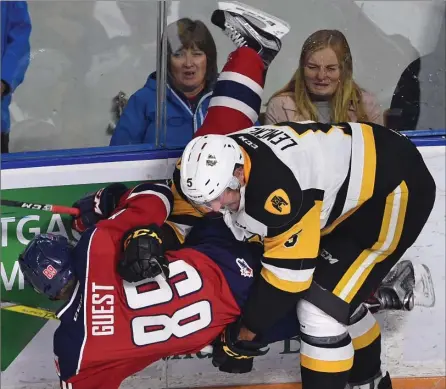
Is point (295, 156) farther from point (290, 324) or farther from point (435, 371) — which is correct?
point (435, 371)

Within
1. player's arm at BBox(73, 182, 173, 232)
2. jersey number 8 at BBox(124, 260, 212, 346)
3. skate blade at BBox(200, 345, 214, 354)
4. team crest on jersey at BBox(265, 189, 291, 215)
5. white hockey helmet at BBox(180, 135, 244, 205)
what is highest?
white hockey helmet at BBox(180, 135, 244, 205)

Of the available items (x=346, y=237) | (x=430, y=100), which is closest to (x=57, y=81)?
(x=346, y=237)

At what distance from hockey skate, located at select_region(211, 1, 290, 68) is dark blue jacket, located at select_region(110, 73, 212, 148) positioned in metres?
0.19

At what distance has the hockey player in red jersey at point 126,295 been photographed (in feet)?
6.24

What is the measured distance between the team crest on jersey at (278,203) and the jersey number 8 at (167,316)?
11.2 inches

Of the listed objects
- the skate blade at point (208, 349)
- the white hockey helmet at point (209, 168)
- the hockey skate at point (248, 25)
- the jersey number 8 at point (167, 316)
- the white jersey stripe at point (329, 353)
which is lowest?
the skate blade at point (208, 349)

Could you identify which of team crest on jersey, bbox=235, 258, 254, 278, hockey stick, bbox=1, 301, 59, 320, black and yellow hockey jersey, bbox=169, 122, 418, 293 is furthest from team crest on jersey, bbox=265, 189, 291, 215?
hockey stick, bbox=1, 301, 59, 320

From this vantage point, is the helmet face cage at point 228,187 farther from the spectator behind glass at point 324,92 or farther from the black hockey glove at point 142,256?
the spectator behind glass at point 324,92

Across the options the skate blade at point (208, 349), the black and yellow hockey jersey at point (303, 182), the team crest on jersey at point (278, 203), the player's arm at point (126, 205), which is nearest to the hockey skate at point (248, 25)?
the black and yellow hockey jersey at point (303, 182)

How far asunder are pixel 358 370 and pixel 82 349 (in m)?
0.82

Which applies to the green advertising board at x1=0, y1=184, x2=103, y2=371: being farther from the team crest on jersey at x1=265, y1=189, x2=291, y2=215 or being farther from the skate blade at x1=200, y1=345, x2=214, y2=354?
the team crest on jersey at x1=265, y1=189, x2=291, y2=215

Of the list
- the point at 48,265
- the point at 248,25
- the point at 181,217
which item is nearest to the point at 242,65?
the point at 248,25

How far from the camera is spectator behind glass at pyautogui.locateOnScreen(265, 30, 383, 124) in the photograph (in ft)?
7.59

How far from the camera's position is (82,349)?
1.90 meters
